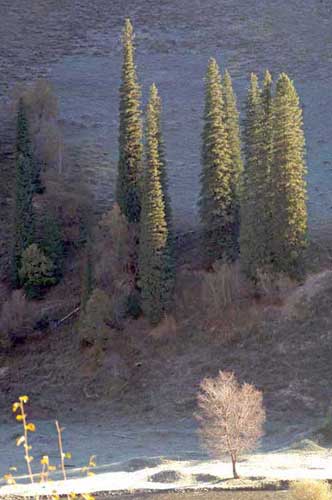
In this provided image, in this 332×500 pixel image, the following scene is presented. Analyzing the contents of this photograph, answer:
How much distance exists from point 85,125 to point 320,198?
28434 mm

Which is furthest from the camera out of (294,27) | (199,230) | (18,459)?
(294,27)

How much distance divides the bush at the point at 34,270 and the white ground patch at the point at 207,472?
26980 mm

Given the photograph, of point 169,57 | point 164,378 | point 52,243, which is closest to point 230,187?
point 52,243

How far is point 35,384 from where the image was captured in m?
55.8

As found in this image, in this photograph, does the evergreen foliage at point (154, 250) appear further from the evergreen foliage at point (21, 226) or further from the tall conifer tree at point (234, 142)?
the evergreen foliage at point (21, 226)

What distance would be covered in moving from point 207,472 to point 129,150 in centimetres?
3071

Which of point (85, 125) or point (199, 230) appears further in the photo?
point (85, 125)

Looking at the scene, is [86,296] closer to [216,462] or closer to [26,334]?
[26,334]

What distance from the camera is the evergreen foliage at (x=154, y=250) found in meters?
56.7

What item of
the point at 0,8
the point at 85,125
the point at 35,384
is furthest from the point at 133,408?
the point at 0,8

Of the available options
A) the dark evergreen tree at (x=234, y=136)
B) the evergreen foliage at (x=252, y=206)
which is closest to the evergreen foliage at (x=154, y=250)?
the evergreen foliage at (x=252, y=206)

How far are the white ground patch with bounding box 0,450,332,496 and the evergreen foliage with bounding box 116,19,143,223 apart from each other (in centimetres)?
2524

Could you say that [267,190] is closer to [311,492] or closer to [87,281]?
[87,281]

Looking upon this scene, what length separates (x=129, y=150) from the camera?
2450 inches
